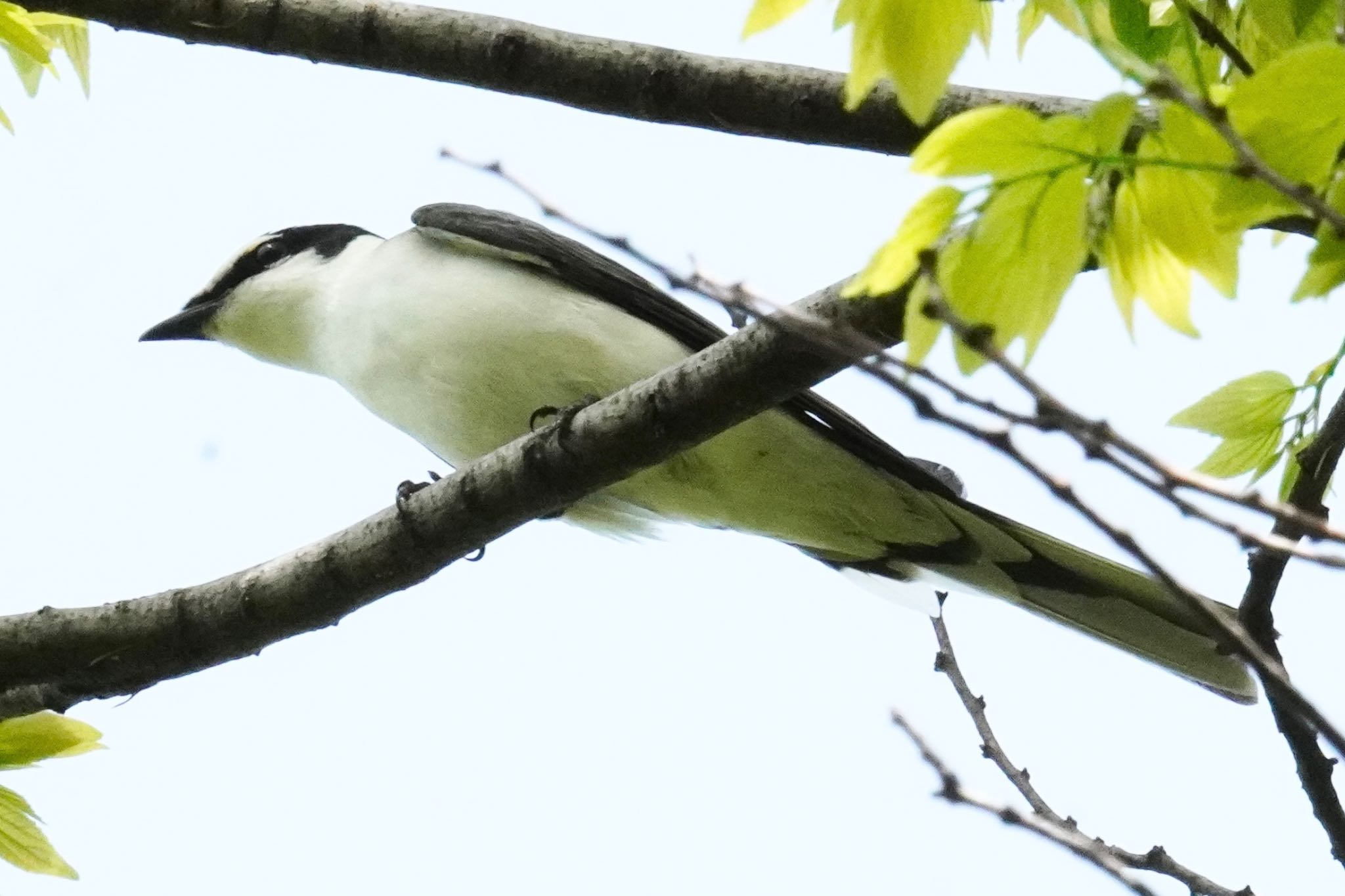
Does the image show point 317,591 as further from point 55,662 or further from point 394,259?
point 394,259

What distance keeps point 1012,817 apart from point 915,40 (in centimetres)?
111

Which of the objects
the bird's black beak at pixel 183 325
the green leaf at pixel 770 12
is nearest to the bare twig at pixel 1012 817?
the green leaf at pixel 770 12

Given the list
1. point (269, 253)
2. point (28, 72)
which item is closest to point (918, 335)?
point (28, 72)

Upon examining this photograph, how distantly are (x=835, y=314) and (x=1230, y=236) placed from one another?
1.07 meters

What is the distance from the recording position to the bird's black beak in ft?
17.8

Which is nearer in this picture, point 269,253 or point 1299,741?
point 1299,741

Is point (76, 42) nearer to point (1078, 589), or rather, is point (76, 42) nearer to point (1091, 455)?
point (1078, 589)

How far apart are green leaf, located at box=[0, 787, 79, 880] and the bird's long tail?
2353 millimetres

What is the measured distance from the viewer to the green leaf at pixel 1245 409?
2.28 metres

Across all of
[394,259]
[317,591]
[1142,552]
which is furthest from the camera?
[394,259]

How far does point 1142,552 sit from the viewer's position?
129 cm

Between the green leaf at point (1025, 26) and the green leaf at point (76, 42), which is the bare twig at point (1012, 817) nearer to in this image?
the green leaf at point (1025, 26)

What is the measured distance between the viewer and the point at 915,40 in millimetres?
1671

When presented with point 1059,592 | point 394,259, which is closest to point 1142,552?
point 1059,592
